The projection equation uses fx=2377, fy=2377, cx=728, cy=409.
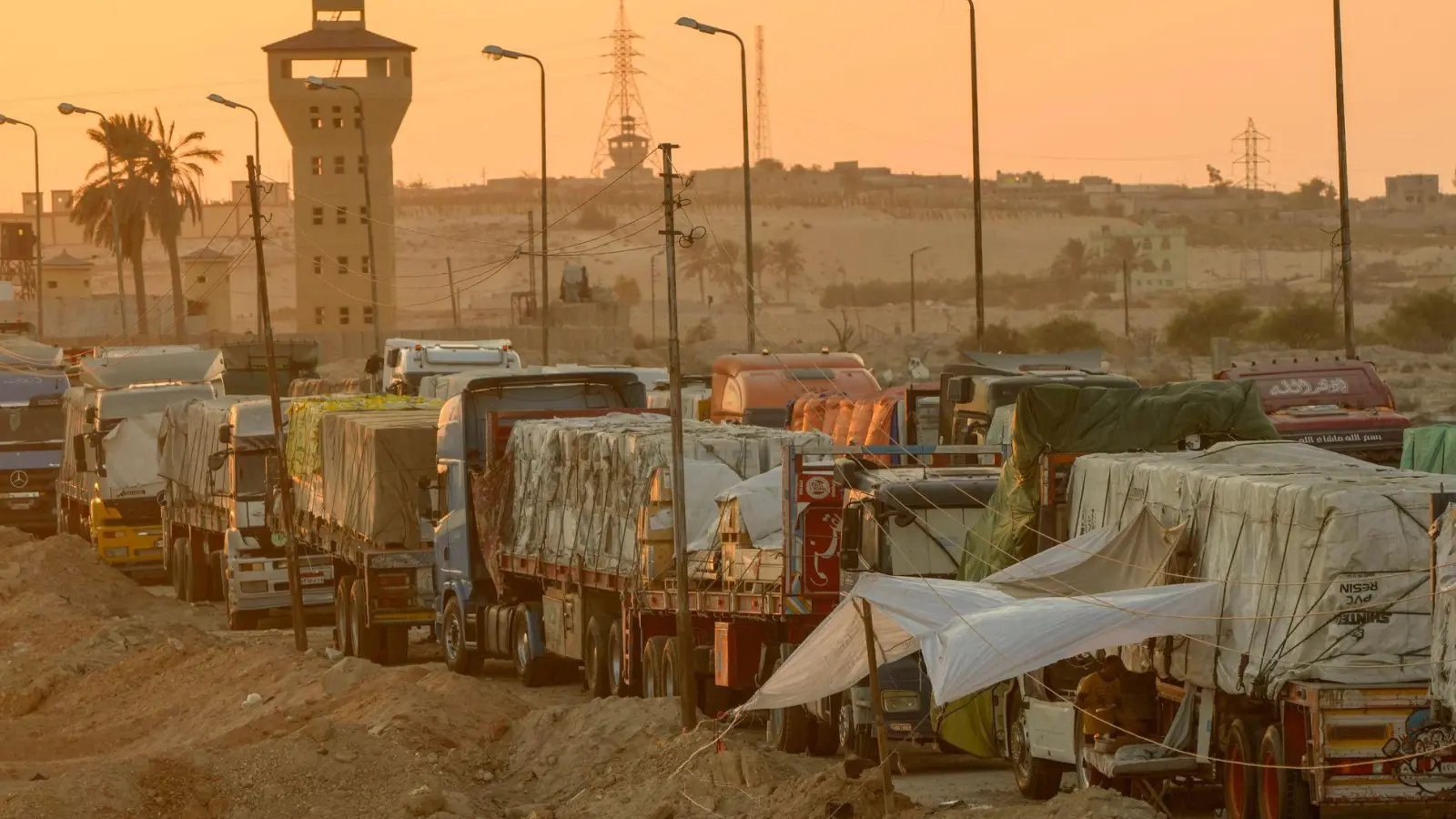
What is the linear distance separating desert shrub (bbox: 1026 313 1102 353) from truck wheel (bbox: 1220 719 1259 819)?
311ft

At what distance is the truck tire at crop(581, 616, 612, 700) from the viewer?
24.8 m

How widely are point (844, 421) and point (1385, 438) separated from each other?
756 centimetres

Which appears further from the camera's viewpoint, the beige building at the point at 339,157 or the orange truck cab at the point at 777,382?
the beige building at the point at 339,157

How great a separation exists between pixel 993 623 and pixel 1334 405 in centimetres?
1670

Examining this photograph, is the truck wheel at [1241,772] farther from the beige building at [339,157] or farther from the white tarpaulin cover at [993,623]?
the beige building at [339,157]

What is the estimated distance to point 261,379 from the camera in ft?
179

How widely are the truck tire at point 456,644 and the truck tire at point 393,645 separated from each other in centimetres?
148

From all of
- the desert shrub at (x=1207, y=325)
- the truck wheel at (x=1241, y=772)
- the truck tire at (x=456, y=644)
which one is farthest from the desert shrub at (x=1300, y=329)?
the truck wheel at (x=1241, y=772)

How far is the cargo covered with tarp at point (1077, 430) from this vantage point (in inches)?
706

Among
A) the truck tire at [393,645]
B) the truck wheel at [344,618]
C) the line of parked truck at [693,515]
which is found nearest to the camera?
the line of parked truck at [693,515]

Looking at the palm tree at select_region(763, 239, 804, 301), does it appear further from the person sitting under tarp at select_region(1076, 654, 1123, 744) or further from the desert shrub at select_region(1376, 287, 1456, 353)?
the person sitting under tarp at select_region(1076, 654, 1123, 744)

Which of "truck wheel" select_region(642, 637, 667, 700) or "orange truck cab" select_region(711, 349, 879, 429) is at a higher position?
"orange truck cab" select_region(711, 349, 879, 429)

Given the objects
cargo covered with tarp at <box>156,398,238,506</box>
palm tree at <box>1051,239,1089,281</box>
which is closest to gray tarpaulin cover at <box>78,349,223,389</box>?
cargo covered with tarp at <box>156,398,238,506</box>

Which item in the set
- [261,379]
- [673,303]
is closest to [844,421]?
[673,303]
